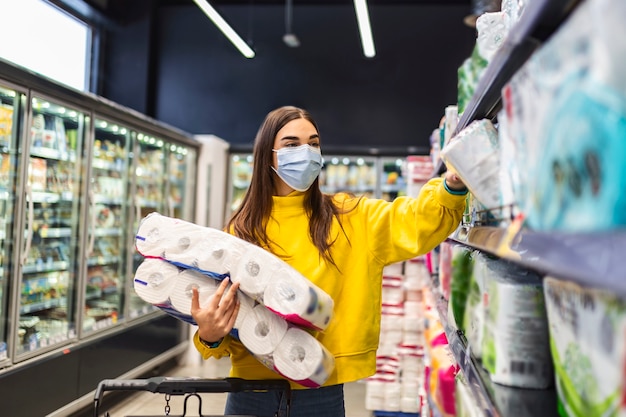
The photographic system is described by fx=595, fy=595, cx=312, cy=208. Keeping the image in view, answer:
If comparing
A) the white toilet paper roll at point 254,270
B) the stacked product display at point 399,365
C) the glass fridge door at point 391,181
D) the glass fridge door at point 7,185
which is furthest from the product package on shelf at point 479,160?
the glass fridge door at point 391,181

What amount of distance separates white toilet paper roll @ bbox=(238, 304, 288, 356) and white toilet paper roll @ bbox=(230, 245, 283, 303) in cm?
7

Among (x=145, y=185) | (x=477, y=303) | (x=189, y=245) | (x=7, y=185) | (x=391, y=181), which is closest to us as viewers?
(x=477, y=303)

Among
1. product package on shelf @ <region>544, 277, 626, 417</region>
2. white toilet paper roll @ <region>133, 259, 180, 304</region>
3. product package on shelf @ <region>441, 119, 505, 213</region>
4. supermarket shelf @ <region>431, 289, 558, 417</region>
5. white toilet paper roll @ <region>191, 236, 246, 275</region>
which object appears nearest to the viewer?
product package on shelf @ <region>544, 277, 626, 417</region>

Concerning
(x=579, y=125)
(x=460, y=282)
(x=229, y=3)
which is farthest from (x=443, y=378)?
(x=229, y=3)

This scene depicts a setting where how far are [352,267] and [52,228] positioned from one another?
10.5ft

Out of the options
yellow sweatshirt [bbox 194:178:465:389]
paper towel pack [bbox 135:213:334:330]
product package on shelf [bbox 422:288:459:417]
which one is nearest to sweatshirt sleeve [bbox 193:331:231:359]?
yellow sweatshirt [bbox 194:178:465:389]

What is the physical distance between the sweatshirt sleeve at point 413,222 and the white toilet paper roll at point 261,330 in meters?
0.40

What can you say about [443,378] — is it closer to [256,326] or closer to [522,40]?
[256,326]

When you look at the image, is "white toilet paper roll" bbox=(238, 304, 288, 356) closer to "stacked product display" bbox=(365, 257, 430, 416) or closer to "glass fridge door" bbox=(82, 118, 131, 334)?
"stacked product display" bbox=(365, 257, 430, 416)

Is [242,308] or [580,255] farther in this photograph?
[242,308]

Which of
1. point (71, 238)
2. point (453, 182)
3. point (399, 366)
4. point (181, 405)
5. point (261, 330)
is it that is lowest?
point (181, 405)

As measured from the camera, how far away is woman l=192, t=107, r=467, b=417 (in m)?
1.77

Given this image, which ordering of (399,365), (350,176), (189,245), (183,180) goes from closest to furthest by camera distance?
1. (189,245)
2. (399,365)
3. (183,180)
4. (350,176)

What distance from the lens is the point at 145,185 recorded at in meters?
6.03
